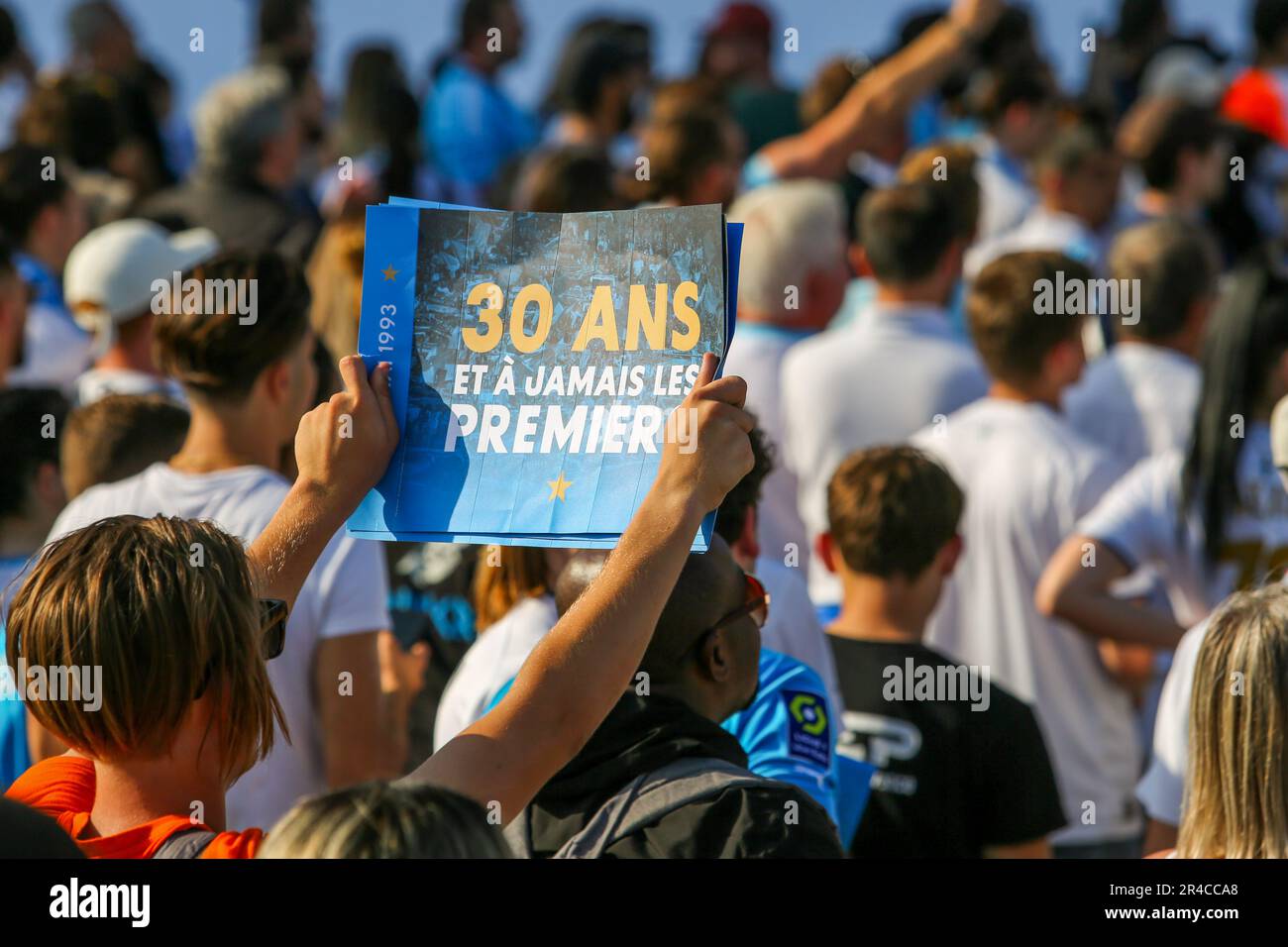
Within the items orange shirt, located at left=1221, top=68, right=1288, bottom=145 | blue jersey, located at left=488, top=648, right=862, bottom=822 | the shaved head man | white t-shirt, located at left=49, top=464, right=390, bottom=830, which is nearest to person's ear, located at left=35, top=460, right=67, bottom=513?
white t-shirt, located at left=49, top=464, right=390, bottom=830

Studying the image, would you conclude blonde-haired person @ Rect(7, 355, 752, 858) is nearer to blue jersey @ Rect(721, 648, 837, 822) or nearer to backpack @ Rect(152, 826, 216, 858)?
backpack @ Rect(152, 826, 216, 858)

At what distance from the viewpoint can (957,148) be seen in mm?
6086

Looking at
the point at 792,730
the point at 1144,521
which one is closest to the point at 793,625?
the point at 792,730

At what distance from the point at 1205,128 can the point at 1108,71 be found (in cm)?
349

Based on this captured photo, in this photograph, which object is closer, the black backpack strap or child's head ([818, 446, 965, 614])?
the black backpack strap

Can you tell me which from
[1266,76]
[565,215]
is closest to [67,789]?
[565,215]

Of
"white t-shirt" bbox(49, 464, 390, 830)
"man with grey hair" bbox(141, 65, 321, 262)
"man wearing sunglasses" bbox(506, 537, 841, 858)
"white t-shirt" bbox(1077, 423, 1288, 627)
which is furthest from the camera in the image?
"man with grey hair" bbox(141, 65, 321, 262)

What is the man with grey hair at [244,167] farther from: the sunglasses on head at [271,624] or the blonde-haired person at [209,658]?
the blonde-haired person at [209,658]

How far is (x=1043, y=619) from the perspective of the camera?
4172 mm

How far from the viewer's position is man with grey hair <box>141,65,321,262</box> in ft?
19.6

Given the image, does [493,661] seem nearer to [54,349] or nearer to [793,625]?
[793,625]

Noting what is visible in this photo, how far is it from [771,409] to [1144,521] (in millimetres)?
1079

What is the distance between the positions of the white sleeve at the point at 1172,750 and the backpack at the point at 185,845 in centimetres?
172

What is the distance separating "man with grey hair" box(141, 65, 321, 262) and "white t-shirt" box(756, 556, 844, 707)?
3.27m
